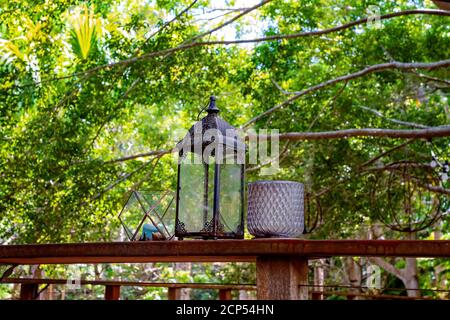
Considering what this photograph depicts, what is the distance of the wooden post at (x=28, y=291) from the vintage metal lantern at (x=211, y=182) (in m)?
1.01

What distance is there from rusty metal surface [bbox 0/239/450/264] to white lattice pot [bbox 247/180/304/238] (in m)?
0.24

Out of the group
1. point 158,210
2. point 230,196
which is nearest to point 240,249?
point 230,196

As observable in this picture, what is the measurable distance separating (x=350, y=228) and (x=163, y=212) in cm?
430

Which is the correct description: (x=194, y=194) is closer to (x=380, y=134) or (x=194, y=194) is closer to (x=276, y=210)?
(x=276, y=210)

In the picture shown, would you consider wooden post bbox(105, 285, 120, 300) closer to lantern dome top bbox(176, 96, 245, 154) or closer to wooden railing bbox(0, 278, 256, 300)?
wooden railing bbox(0, 278, 256, 300)

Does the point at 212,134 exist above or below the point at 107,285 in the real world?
above

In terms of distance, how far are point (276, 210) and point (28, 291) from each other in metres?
1.39

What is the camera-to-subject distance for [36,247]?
144 cm

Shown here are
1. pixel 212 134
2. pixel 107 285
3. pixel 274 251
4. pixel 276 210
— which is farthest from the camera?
pixel 107 285

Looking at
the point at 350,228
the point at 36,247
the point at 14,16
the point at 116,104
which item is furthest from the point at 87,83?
the point at 36,247

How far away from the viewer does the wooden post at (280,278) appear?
4.06ft

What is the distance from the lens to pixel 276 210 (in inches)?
59.9

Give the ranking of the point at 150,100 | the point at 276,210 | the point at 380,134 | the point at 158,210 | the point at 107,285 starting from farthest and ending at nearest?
the point at 150,100 → the point at 380,134 → the point at 107,285 → the point at 158,210 → the point at 276,210
